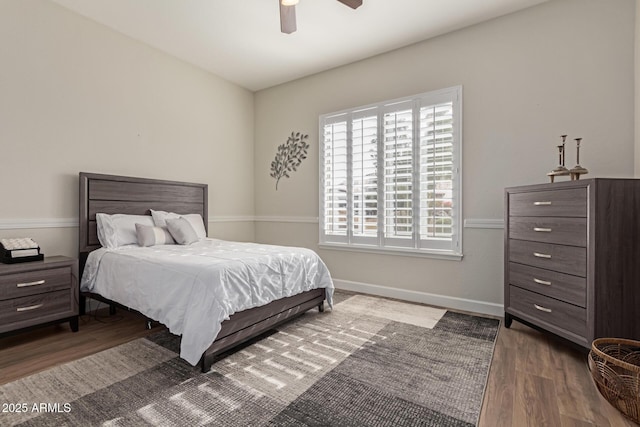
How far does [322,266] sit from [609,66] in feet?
10.0

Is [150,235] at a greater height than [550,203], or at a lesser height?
lesser

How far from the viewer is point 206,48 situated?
12.7ft

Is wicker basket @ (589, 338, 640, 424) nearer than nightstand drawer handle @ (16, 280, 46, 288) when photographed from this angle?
Yes

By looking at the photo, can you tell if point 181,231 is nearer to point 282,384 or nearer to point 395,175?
point 282,384

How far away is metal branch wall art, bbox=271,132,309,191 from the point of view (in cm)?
468

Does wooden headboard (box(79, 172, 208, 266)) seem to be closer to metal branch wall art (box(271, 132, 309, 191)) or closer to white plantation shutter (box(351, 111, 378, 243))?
metal branch wall art (box(271, 132, 309, 191))

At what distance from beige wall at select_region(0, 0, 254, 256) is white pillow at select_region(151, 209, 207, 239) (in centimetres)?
55

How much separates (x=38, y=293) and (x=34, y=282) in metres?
0.10

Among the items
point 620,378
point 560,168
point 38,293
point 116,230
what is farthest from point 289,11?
point 620,378

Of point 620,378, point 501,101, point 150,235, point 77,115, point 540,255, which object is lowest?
point 620,378

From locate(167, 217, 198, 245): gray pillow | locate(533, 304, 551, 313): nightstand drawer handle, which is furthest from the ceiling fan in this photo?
locate(533, 304, 551, 313): nightstand drawer handle

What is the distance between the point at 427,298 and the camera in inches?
143

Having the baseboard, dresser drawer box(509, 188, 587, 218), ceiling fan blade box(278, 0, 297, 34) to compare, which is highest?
ceiling fan blade box(278, 0, 297, 34)

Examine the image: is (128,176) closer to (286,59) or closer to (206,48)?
(206,48)
